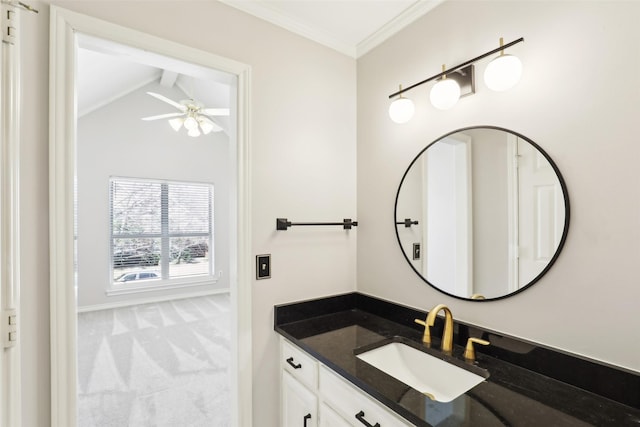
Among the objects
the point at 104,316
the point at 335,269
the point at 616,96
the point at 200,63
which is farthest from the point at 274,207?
the point at 104,316

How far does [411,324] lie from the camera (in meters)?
1.71

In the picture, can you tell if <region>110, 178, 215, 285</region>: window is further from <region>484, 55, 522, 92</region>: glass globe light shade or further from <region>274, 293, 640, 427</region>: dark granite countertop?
<region>484, 55, 522, 92</region>: glass globe light shade

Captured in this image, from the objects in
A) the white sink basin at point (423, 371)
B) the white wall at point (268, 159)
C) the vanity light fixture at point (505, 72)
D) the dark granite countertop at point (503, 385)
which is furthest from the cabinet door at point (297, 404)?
the vanity light fixture at point (505, 72)

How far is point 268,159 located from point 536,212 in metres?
1.31

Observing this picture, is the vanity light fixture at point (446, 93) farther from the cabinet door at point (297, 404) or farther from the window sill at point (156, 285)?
the window sill at point (156, 285)

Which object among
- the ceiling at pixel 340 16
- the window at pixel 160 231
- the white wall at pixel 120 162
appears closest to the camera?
the ceiling at pixel 340 16

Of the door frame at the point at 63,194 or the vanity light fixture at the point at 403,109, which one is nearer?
the door frame at the point at 63,194

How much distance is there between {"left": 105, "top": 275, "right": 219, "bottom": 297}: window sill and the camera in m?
Answer: 5.06

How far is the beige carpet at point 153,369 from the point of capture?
229 centimetres

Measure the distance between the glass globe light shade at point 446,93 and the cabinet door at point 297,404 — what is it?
149 cm

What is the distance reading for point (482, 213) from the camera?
4.77 ft

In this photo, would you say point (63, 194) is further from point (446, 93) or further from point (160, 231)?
point (160, 231)

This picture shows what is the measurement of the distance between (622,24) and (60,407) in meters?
2.46

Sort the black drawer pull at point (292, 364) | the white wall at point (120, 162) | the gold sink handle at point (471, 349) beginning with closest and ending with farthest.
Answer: the gold sink handle at point (471, 349) → the black drawer pull at point (292, 364) → the white wall at point (120, 162)
